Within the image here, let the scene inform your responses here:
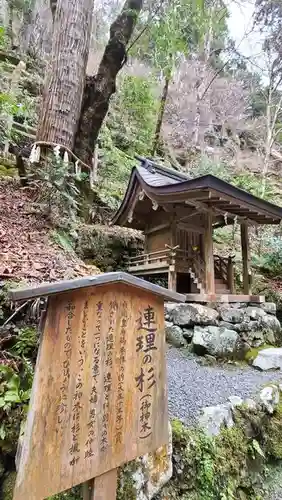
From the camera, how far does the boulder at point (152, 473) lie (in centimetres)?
214

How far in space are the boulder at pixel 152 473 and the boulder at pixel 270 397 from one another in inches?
71.6

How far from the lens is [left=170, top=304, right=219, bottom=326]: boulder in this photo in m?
5.81

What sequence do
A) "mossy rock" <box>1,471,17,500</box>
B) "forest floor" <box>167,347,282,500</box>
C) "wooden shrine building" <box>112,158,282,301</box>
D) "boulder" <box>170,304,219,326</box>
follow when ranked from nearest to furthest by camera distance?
"mossy rock" <box>1,471,17,500</box> → "forest floor" <box>167,347,282,500</box> → "boulder" <box>170,304,219,326</box> → "wooden shrine building" <box>112,158,282,301</box>

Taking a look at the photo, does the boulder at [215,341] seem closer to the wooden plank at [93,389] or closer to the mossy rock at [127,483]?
the mossy rock at [127,483]

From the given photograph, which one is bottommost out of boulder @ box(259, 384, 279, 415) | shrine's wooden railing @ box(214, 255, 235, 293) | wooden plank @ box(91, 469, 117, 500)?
boulder @ box(259, 384, 279, 415)

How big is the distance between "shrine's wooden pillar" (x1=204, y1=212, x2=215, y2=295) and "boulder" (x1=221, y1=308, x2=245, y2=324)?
1.59 ft

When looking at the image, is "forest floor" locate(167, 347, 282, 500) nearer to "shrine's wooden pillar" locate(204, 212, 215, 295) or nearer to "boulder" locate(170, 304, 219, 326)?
"boulder" locate(170, 304, 219, 326)

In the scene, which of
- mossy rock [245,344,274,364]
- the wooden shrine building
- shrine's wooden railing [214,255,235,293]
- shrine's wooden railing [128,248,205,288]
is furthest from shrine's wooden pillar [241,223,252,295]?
mossy rock [245,344,274,364]

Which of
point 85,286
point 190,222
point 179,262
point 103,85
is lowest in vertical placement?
point 85,286

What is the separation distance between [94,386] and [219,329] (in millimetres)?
4492

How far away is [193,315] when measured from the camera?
5859mm

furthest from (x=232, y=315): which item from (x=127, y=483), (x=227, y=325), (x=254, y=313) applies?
(x=127, y=483)

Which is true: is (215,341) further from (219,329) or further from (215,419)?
(215,419)

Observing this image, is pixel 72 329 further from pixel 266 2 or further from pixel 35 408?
pixel 266 2
